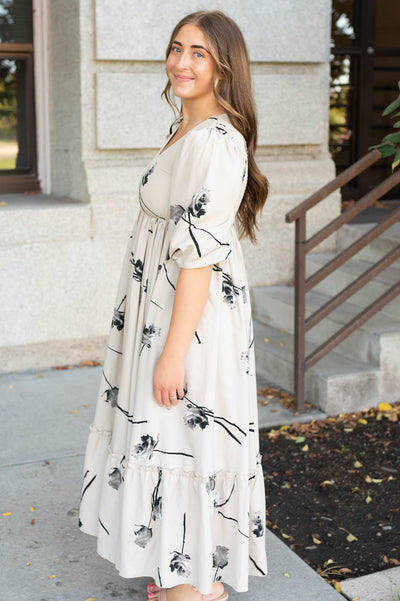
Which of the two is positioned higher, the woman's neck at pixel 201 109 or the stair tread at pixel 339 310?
the woman's neck at pixel 201 109

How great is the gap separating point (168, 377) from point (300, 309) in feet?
7.60

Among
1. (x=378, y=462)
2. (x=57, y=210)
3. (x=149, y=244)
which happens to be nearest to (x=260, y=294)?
(x=57, y=210)

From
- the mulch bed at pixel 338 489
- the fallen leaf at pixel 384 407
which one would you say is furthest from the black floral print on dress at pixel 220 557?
the fallen leaf at pixel 384 407

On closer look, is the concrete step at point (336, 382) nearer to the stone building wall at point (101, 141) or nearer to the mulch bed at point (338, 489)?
the mulch bed at point (338, 489)

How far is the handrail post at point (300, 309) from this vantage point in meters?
4.50

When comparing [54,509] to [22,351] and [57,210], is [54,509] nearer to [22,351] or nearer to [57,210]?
[22,351]

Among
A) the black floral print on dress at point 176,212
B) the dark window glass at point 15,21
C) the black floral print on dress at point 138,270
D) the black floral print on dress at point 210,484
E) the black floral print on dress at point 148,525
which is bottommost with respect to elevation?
the black floral print on dress at point 148,525

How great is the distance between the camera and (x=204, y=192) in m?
2.31

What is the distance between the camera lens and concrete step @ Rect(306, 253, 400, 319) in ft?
17.6

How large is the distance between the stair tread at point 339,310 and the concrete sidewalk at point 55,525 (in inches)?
32.7

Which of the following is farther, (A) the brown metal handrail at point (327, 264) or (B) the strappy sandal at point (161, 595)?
(A) the brown metal handrail at point (327, 264)

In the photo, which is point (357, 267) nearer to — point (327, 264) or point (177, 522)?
point (327, 264)

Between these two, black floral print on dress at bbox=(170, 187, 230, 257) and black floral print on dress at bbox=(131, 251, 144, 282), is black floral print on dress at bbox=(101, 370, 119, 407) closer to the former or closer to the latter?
black floral print on dress at bbox=(131, 251, 144, 282)

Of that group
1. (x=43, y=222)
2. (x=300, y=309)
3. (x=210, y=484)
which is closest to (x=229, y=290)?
(x=210, y=484)
